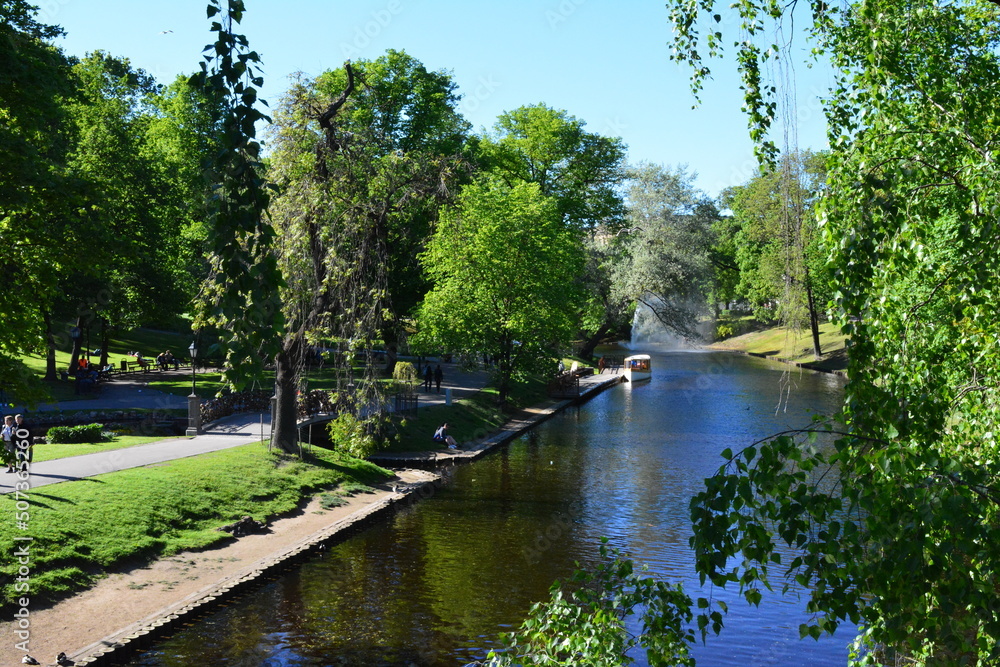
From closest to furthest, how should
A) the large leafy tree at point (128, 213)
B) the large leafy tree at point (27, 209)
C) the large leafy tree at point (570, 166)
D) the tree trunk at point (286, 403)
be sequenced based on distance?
the large leafy tree at point (27, 209) < the tree trunk at point (286, 403) < the large leafy tree at point (128, 213) < the large leafy tree at point (570, 166)

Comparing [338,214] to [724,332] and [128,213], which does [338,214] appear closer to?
[128,213]

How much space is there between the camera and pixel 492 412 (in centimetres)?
4481

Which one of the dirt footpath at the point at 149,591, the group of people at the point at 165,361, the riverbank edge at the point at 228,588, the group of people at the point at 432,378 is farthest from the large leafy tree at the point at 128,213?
the dirt footpath at the point at 149,591

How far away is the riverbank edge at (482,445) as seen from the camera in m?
34.0

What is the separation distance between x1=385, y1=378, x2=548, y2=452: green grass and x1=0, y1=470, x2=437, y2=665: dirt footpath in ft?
30.1

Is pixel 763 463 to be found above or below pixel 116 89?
below

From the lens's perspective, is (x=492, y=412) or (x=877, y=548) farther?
(x=492, y=412)

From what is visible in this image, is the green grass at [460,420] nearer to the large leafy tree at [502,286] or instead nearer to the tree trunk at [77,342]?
the large leafy tree at [502,286]

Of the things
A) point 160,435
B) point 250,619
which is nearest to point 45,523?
point 250,619

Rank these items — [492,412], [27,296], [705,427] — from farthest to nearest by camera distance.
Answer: [492,412] < [705,427] < [27,296]

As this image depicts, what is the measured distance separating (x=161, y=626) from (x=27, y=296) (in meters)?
6.43

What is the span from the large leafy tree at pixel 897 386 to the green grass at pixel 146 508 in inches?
599

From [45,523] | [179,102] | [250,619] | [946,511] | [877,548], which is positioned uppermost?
[179,102]

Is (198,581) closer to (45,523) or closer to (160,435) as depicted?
(45,523)
